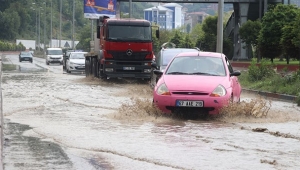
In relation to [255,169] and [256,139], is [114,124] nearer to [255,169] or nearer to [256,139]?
[256,139]

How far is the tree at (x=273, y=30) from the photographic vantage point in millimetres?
53344

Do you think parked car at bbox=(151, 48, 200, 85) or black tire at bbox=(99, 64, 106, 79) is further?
black tire at bbox=(99, 64, 106, 79)

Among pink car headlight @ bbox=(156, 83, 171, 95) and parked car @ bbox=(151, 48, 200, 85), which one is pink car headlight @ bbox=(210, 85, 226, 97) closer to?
pink car headlight @ bbox=(156, 83, 171, 95)

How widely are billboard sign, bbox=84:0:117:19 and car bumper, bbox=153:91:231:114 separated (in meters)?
53.2

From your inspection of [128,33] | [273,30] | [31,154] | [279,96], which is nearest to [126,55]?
[128,33]

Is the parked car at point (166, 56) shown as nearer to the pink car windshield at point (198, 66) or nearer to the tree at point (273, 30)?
the pink car windshield at point (198, 66)

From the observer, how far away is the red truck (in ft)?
105

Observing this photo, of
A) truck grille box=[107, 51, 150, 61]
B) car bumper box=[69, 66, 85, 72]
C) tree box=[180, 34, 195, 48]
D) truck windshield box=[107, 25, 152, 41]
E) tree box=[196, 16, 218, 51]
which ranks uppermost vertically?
truck windshield box=[107, 25, 152, 41]

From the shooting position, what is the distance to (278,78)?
28.2m

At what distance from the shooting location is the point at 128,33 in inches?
1268

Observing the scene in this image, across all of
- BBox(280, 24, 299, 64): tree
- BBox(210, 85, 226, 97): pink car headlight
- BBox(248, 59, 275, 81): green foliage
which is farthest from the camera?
BBox(280, 24, 299, 64): tree

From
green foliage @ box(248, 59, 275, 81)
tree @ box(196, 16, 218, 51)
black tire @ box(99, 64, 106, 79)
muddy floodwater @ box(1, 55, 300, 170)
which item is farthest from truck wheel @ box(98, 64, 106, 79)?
tree @ box(196, 16, 218, 51)

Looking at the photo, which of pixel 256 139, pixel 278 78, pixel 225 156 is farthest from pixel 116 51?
pixel 225 156

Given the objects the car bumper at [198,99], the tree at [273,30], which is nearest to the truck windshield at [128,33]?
the car bumper at [198,99]
